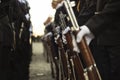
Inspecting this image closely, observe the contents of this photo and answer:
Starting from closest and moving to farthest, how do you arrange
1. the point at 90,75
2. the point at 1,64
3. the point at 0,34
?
the point at 90,75
the point at 0,34
the point at 1,64

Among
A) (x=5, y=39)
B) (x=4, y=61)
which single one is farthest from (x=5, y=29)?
(x=4, y=61)

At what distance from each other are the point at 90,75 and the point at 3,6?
9.07 ft

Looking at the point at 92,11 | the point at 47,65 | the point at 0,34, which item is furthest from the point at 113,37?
the point at 47,65

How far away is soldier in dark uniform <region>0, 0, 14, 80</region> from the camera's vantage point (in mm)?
4805

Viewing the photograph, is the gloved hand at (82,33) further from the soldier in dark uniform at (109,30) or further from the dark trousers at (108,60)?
the dark trousers at (108,60)

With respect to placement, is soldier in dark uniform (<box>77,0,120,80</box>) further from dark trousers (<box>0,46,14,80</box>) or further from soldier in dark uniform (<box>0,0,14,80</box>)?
dark trousers (<box>0,46,14,80</box>)

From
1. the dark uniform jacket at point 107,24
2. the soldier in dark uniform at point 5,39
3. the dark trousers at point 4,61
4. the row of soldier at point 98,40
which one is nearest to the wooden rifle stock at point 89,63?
the row of soldier at point 98,40

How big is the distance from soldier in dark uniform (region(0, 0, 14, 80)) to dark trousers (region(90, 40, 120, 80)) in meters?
1.70

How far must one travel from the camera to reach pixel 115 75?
2.86 m

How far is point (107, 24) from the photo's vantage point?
9.02ft

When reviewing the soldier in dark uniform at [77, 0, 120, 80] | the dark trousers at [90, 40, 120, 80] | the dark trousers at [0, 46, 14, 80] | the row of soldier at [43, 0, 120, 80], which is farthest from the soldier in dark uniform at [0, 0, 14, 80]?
the soldier in dark uniform at [77, 0, 120, 80]

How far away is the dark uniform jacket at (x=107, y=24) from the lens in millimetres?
2684

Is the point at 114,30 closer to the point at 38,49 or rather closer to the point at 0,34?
the point at 0,34

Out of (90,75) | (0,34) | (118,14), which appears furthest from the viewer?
(0,34)
